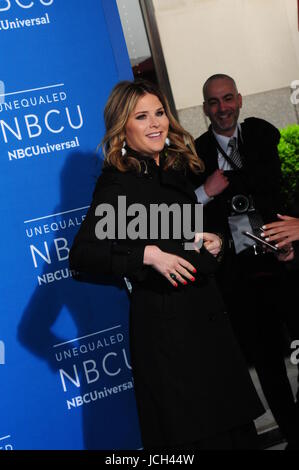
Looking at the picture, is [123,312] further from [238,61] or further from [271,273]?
[238,61]

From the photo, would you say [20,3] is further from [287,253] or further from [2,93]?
[287,253]

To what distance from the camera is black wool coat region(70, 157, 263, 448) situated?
2357 millimetres

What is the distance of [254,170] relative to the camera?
339 cm

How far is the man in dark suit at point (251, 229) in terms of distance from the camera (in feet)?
10.9

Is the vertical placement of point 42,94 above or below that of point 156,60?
above

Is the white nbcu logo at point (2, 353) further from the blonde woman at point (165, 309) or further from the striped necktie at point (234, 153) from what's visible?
the striped necktie at point (234, 153)

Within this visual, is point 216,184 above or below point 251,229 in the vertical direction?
above

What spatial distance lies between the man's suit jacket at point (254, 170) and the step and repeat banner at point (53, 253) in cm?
61

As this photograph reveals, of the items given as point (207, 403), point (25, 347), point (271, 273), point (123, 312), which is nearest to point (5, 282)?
point (25, 347)

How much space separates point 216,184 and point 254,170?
9.7 inches

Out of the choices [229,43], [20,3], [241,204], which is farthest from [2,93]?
[229,43]

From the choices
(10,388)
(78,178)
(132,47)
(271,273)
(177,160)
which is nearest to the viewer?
(177,160)
